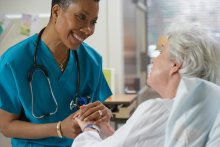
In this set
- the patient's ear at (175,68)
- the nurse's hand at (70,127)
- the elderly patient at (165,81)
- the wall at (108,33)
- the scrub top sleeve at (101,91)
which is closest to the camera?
the elderly patient at (165,81)

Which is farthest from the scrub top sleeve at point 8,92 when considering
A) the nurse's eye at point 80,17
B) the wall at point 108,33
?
the wall at point 108,33

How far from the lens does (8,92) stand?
1.39 m

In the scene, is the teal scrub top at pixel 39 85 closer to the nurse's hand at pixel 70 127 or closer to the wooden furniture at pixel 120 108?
the nurse's hand at pixel 70 127

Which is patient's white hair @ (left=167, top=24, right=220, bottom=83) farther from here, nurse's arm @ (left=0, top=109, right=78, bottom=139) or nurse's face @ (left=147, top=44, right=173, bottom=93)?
nurse's arm @ (left=0, top=109, right=78, bottom=139)

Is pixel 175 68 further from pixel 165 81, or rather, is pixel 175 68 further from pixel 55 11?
pixel 55 11

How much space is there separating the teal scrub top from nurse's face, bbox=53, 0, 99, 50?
0.15 m

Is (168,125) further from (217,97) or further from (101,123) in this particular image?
(101,123)

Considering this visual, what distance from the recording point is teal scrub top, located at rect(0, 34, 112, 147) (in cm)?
137

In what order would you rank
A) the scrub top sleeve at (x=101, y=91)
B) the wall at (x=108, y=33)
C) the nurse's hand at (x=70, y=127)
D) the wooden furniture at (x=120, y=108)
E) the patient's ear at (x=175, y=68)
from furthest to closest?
the wall at (x=108, y=33) → the wooden furniture at (x=120, y=108) → the scrub top sleeve at (x=101, y=91) → the nurse's hand at (x=70, y=127) → the patient's ear at (x=175, y=68)

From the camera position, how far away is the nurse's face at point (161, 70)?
1.23 meters

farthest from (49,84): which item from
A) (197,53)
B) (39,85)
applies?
(197,53)

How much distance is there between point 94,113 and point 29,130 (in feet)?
0.89

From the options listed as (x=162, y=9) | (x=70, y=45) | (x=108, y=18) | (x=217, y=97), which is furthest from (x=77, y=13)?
(x=162, y=9)

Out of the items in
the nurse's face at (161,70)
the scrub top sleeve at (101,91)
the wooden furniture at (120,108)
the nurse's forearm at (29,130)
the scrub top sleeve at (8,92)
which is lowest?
the wooden furniture at (120,108)
